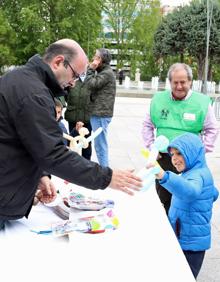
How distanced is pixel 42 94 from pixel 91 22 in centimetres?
3577

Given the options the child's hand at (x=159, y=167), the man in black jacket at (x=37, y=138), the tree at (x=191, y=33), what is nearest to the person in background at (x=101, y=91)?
the child's hand at (x=159, y=167)

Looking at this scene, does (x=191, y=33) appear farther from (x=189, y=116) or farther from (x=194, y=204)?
(x=194, y=204)

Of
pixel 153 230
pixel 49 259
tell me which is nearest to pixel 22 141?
pixel 49 259

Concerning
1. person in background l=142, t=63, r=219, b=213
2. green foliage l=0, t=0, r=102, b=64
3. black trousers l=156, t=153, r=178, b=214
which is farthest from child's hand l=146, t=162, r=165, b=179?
green foliage l=0, t=0, r=102, b=64

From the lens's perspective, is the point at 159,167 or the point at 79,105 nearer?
the point at 159,167

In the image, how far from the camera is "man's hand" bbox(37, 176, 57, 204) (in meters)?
2.75

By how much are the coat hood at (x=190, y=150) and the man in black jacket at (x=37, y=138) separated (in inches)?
25.5

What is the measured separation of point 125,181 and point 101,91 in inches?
172

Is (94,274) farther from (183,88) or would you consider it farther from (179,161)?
(183,88)

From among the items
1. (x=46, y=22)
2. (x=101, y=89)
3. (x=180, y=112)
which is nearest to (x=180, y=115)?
(x=180, y=112)

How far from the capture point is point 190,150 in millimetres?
2898

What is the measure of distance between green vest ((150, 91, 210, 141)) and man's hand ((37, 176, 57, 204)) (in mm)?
1447

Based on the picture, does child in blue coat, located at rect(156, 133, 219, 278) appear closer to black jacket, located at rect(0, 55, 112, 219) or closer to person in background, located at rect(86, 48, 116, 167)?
black jacket, located at rect(0, 55, 112, 219)

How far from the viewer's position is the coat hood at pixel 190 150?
289cm
